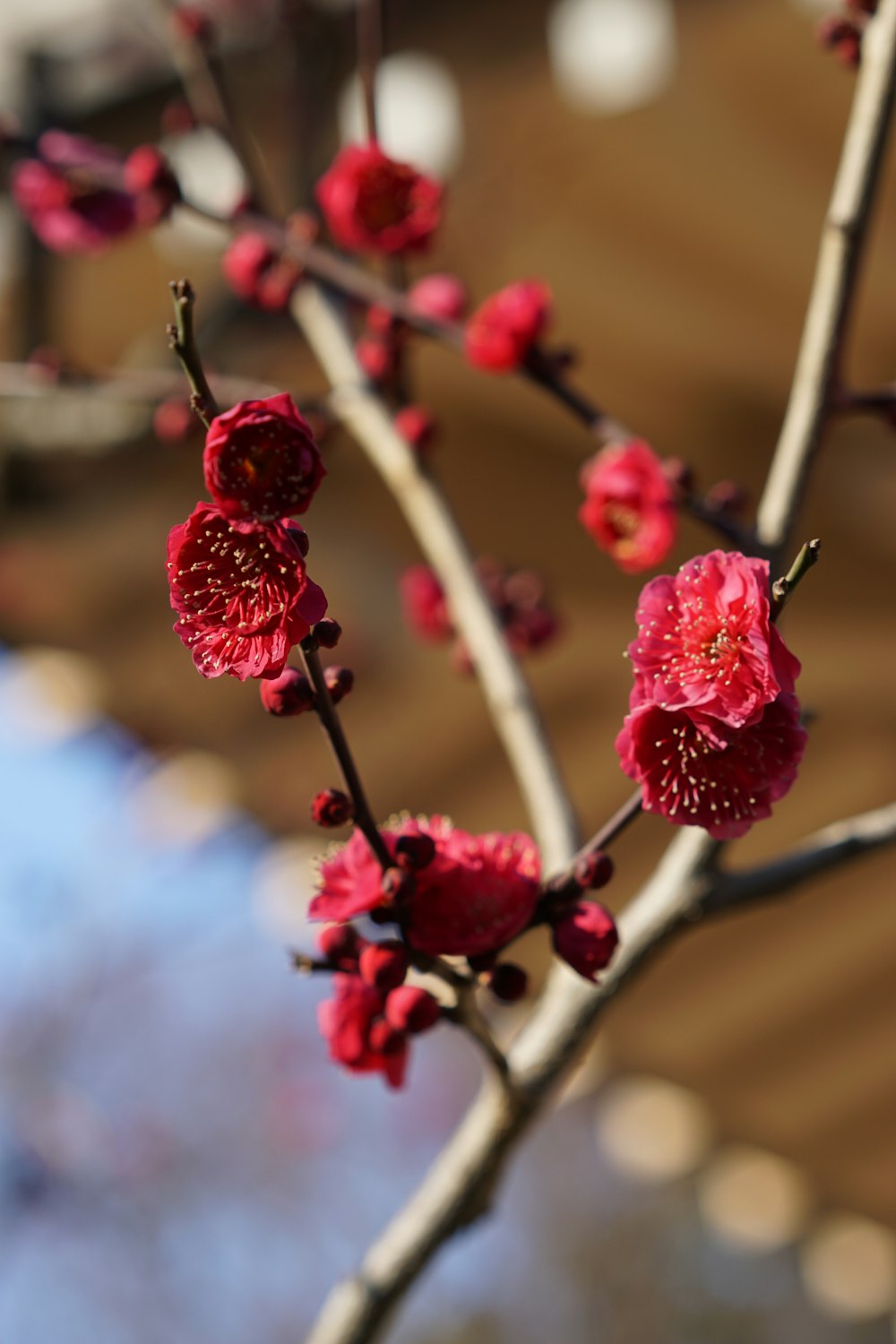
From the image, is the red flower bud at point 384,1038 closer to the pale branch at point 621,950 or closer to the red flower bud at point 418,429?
the pale branch at point 621,950

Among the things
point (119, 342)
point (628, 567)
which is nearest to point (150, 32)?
point (119, 342)

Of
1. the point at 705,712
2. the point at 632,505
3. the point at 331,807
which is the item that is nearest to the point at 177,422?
the point at 632,505

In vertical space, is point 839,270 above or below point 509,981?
above

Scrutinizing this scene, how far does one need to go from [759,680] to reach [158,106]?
158cm

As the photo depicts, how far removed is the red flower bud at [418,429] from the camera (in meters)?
1.12

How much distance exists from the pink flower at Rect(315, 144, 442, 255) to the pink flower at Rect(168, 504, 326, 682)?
0.67 m

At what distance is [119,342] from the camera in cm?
210

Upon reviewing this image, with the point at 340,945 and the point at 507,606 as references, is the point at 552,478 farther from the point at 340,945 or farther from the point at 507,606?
the point at 340,945

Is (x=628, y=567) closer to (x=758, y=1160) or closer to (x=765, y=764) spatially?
(x=765, y=764)

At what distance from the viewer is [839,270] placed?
0.89 meters

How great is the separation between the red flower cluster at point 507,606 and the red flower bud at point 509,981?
19.5 inches

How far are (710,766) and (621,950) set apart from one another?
9.7 inches

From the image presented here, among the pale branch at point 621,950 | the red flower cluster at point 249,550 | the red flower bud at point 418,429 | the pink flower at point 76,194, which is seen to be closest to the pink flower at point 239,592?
the red flower cluster at point 249,550

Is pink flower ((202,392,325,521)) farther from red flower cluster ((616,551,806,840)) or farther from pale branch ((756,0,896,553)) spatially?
pale branch ((756,0,896,553))
